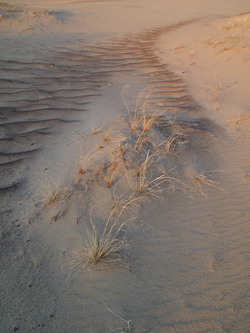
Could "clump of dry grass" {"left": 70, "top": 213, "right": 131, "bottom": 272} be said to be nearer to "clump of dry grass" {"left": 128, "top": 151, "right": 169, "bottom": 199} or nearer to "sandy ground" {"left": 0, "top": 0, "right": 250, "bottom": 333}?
"sandy ground" {"left": 0, "top": 0, "right": 250, "bottom": 333}

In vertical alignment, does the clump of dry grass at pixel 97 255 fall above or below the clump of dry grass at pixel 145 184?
below

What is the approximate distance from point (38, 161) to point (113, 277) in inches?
65.9

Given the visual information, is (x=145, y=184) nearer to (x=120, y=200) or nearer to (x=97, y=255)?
(x=120, y=200)

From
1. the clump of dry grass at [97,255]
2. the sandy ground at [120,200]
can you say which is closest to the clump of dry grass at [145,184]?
the sandy ground at [120,200]

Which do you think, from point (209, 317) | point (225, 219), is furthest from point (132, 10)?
point (209, 317)

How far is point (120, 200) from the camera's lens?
Result: 2.30 m

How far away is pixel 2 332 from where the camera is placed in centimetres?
→ 145

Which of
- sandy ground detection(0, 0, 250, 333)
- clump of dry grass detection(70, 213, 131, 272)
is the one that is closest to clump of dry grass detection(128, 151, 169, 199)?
sandy ground detection(0, 0, 250, 333)

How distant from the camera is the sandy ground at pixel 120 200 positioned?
1.59 metres

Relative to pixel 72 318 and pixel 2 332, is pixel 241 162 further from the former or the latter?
pixel 2 332

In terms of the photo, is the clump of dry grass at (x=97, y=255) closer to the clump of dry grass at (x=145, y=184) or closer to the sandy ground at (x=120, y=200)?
the sandy ground at (x=120, y=200)

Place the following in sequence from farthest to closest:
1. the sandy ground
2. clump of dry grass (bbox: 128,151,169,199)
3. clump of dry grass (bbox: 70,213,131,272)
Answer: clump of dry grass (bbox: 128,151,169,199) < clump of dry grass (bbox: 70,213,131,272) < the sandy ground

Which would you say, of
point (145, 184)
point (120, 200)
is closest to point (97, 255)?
point (120, 200)

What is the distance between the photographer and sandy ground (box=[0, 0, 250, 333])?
1.59 meters
